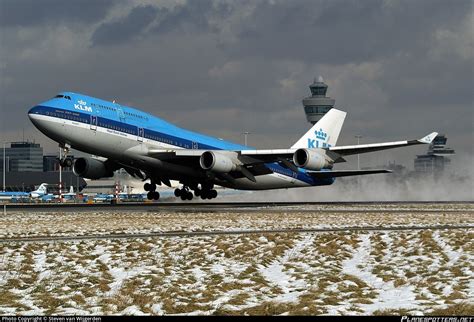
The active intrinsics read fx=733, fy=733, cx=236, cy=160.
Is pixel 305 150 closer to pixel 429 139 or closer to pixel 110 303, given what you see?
pixel 429 139

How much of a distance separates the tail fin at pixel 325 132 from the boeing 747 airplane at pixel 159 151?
4476 millimetres

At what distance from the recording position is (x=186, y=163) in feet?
188

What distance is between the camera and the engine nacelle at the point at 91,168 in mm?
61562

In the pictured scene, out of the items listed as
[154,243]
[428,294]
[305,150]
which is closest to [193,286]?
[428,294]

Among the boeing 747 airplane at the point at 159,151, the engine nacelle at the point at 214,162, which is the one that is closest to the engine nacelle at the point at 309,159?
the boeing 747 airplane at the point at 159,151

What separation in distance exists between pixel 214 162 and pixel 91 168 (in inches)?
487

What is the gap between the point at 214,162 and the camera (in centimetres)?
5500

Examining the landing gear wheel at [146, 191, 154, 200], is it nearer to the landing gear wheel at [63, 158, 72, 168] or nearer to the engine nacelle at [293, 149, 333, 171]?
the landing gear wheel at [63, 158, 72, 168]

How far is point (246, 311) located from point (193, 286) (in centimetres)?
336

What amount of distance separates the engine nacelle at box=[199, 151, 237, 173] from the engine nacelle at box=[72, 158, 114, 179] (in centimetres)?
1068

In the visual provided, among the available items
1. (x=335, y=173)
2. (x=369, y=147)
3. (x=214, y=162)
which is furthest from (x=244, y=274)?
(x=335, y=173)

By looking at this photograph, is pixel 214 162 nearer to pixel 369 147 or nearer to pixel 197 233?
pixel 369 147

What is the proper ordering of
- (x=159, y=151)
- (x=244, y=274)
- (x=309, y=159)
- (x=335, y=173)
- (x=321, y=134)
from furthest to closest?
1. (x=321, y=134)
2. (x=335, y=173)
3. (x=159, y=151)
4. (x=309, y=159)
5. (x=244, y=274)

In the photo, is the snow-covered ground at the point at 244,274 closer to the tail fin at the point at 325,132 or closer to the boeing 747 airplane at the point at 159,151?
the boeing 747 airplane at the point at 159,151
